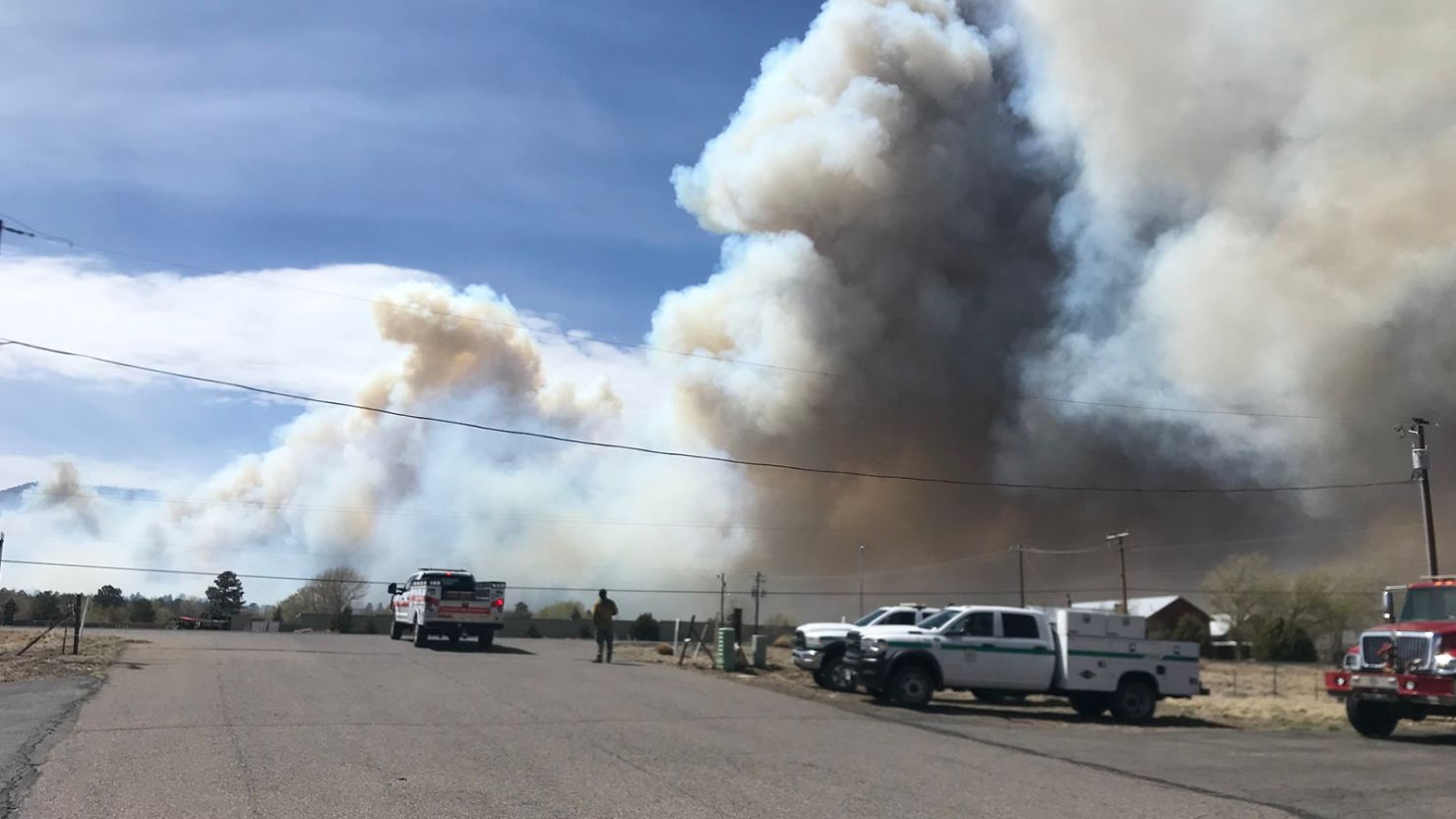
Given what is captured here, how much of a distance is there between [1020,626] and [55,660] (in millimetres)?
17002

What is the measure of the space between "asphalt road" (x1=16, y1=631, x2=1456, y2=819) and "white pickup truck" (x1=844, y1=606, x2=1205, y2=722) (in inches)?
39.3

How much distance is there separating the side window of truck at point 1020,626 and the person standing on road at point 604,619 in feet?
28.2

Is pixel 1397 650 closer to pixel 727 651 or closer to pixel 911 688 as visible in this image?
pixel 911 688

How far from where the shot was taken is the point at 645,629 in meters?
60.1

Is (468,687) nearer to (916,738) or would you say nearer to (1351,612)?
(916,738)

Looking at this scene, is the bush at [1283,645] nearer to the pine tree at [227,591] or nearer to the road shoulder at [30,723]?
the road shoulder at [30,723]

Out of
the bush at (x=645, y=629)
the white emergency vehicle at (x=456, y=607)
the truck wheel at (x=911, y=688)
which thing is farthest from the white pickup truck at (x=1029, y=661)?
the bush at (x=645, y=629)

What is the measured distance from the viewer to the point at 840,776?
10.7 metres

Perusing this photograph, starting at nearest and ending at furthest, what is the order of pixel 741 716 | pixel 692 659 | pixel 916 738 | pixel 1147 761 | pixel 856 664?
pixel 1147 761 < pixel 916 738 < pixel 741 716 < pixel 856 664 < pixel 692 659

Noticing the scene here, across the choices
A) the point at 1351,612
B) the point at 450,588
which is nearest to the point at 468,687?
the point at 450,588

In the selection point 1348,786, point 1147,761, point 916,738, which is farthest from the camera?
point 916,738

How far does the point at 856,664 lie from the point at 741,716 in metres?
4.67

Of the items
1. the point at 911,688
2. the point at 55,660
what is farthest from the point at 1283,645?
the point at 55,660

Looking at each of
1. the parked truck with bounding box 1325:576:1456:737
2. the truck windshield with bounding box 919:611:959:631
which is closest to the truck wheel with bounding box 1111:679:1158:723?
the parked truck with bounding box 1325:576:1456:737
